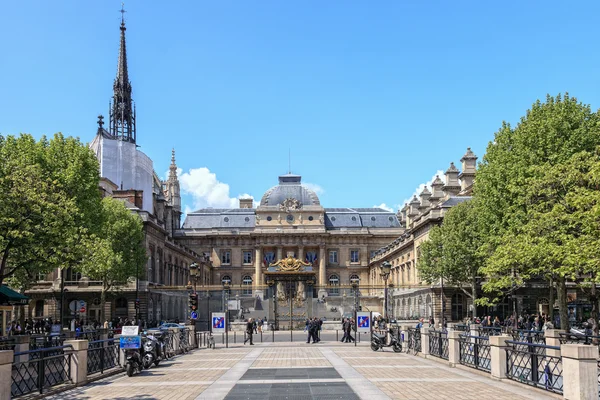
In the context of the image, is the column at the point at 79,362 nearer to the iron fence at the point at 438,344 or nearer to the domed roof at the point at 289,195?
the iron fence at the point at 438,344

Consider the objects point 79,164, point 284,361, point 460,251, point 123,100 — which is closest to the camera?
point 284,361

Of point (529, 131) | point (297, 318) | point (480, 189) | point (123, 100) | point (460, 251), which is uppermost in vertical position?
point (123, 100)

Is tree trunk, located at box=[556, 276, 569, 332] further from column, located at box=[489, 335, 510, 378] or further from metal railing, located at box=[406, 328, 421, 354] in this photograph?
column, located at box=[489, 335, 510, 378]

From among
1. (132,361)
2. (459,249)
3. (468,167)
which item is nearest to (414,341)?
(132,361)

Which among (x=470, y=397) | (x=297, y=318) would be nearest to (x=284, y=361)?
(x=470, y=397)

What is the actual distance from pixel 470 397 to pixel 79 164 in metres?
35.1

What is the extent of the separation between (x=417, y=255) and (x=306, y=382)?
2342 inches

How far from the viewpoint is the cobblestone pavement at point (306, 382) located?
17.6 m

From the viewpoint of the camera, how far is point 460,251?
56844 mm

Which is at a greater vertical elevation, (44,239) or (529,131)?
(529,131)

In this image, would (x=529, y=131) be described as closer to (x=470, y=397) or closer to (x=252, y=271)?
(x=470, y=397)

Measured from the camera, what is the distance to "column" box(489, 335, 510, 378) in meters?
20.2

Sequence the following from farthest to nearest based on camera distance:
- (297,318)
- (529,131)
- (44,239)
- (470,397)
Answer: (297,318) < (529,131) < (44,239) < (470,397)

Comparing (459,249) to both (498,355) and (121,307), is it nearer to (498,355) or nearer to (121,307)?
(121,307)
